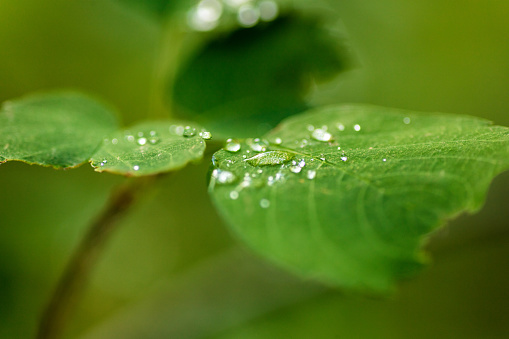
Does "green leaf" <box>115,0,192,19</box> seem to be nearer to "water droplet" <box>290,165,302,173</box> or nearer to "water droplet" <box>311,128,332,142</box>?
"water droplet" <box>311,128,332,142</box>

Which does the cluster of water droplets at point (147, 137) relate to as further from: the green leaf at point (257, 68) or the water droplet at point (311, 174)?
the green leaf at point (257, 68)

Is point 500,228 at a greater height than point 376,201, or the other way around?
point 500,228

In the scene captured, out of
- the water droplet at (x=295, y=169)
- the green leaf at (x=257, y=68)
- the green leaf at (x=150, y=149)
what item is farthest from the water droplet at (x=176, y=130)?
Result: the green leaf at (x=257, y=68)

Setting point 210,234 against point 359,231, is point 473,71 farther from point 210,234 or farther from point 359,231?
point 359,231

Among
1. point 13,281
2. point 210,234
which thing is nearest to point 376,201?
point 13,281

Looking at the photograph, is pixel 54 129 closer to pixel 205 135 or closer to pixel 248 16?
pixel 205 135

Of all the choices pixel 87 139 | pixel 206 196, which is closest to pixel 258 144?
pixel 87 139
